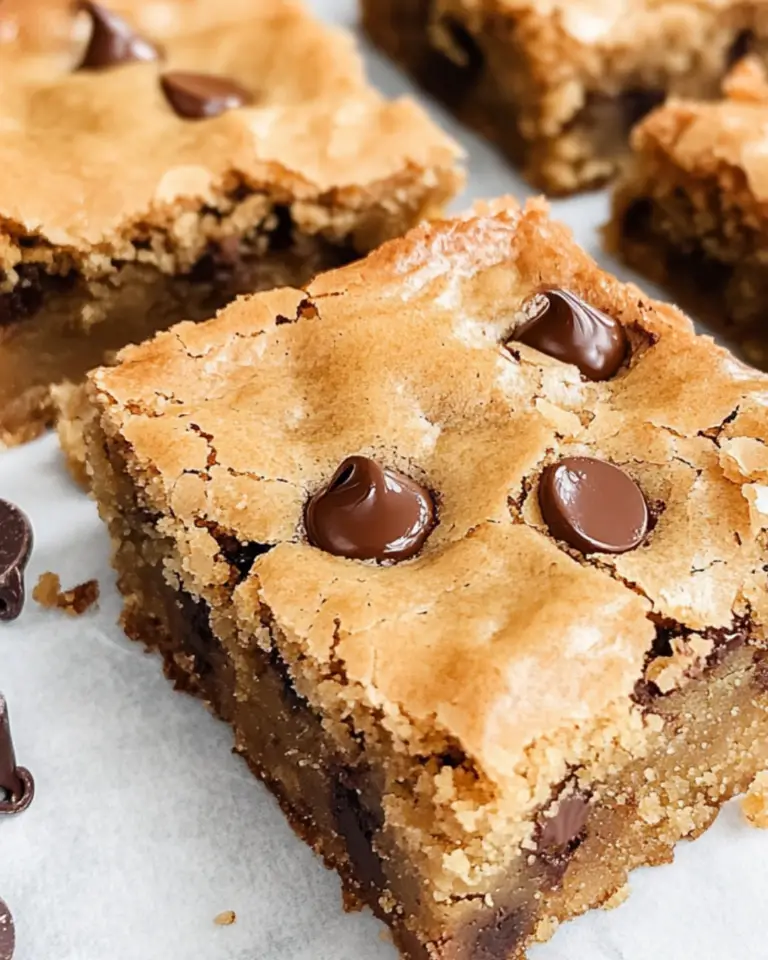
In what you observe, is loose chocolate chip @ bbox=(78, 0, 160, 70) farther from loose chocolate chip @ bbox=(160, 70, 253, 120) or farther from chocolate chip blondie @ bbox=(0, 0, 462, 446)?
loose chocolate chip @ bbox=(160, 70, 253, 120)

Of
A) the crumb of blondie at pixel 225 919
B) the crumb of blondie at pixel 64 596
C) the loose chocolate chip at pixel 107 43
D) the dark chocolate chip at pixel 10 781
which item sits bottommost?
the crumb of blondie at pixel 64 596

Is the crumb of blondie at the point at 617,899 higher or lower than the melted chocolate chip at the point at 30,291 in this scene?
higher

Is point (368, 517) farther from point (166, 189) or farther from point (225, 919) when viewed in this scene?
point (166, 189)

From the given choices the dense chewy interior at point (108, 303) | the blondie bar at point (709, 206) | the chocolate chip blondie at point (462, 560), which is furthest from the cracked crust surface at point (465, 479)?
the blondie bar at point (709, 206)

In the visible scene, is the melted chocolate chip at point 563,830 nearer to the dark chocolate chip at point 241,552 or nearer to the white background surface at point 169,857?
the white background surface at point 169,857

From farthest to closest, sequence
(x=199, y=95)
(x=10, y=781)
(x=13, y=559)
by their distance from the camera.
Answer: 1. (x=199, y=95)
2. (x=13, y=559)
3. (x=10, y=781)

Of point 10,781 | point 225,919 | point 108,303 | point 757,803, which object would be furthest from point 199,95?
point 757,803

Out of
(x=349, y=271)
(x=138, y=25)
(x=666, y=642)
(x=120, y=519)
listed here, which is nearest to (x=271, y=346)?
(x=349, y=271)
